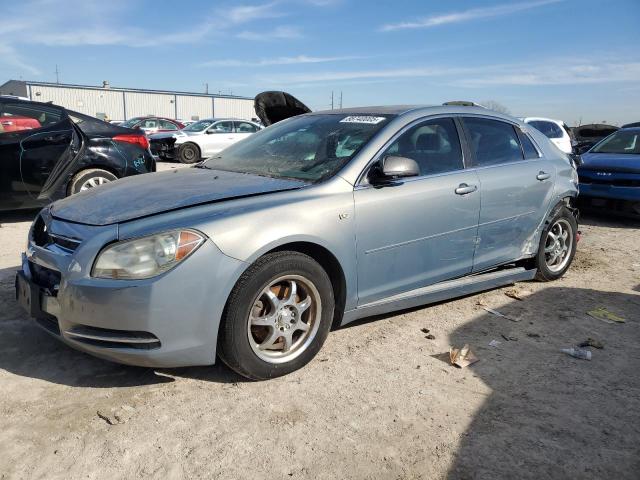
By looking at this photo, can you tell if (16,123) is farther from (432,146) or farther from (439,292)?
(439,292)

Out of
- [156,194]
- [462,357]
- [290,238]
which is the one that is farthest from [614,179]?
[156,194]

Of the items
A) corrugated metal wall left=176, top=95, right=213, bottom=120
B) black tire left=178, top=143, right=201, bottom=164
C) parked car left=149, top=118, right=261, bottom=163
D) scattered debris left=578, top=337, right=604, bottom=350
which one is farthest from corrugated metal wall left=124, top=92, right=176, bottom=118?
scattered debris left=578, top=337, right=604, bottom=350

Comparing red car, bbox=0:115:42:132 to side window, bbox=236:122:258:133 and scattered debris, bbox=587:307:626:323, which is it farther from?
side window, bbox=236:122:258:133

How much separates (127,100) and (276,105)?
41691 mm

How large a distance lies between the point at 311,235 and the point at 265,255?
30cm

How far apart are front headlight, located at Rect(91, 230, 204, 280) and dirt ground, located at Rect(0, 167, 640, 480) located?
0.70m

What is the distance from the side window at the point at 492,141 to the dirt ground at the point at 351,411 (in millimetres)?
1315

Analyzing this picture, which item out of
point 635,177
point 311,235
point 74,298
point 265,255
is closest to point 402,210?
point 311,235

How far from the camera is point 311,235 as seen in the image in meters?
2.97

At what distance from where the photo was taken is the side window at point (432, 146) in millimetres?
3631

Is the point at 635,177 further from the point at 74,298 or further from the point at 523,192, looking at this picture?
the point at 74,298

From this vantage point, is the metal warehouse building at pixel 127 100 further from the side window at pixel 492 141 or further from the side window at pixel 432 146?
the side window at pixel 432 146

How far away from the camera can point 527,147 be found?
4570 millimetres

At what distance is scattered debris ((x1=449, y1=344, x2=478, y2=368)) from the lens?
3264 millimetres
